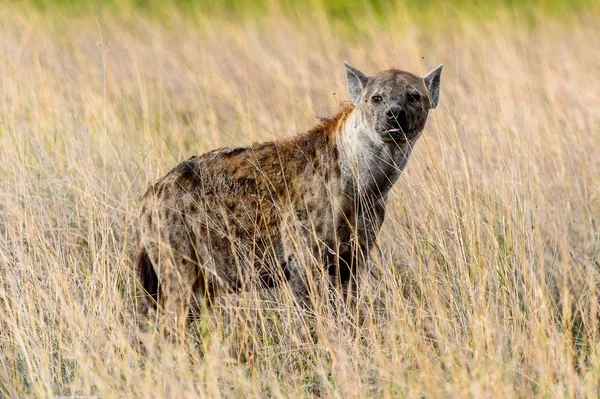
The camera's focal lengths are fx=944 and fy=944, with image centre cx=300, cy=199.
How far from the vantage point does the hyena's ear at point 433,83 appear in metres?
4.50

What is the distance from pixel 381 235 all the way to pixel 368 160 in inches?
33.6

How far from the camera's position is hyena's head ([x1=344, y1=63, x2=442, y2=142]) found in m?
4.22

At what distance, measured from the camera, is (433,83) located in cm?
455

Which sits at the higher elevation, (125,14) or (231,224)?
(125,14)

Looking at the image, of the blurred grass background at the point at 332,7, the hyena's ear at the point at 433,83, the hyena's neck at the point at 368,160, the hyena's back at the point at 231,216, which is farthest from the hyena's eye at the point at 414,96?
the blurred grass background at the point at 332,7

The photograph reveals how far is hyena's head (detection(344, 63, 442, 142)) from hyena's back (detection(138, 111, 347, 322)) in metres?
0.29

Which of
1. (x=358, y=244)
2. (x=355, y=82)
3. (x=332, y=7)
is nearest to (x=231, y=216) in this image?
(x=358, y=244)

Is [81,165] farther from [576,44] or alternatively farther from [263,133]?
[576,44]

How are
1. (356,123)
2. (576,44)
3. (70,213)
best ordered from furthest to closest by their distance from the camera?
(576,44), (70,213), (356,123)

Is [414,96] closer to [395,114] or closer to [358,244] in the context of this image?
[395,114]

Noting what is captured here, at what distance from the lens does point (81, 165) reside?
543 centimetres

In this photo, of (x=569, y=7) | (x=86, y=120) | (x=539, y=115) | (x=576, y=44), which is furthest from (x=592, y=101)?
(x=569, y=7)

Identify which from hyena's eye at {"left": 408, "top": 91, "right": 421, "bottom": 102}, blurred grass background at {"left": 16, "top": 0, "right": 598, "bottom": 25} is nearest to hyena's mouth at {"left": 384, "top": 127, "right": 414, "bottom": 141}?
hyena's eye at {"left": 408, "top": 91, "right": 421, "bottom": 102}

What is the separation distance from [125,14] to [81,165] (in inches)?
224
